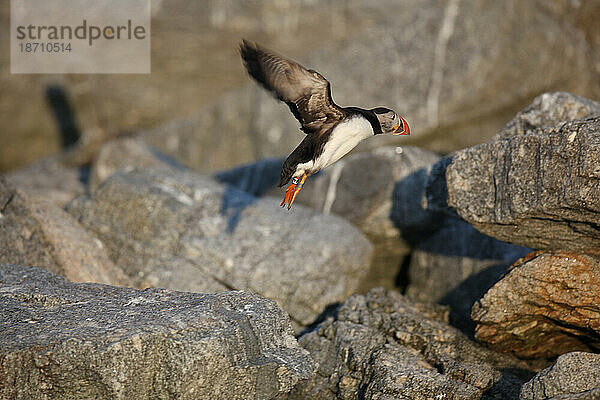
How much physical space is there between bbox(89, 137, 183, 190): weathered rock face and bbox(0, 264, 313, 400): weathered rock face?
5.37m

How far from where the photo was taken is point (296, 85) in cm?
496

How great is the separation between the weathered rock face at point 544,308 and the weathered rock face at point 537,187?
167 millimetres

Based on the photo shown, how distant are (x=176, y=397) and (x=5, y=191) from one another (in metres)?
Answer: 3.03

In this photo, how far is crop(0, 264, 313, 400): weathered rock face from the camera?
11.8 feet

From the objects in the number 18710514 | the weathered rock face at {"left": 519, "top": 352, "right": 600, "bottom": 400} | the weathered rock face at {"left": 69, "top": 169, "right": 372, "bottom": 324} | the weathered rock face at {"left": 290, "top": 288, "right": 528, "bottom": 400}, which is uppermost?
Result: the number 18710514

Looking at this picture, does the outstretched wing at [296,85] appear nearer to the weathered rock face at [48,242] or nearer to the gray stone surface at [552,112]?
the gray stone surface at [552,112]

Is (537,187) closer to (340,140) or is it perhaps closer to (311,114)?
(340,140)

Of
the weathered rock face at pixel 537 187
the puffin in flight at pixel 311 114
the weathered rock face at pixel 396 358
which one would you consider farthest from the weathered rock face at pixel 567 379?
the puffin in flight at pixel 311 114

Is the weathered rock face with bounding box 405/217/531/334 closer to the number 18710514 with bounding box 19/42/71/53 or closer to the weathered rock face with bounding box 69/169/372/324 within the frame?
the weathered rock face with bounding box 69/169/372/324

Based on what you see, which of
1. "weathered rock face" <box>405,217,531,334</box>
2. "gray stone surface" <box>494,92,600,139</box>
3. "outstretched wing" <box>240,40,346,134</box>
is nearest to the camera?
"outstretched wing" <box>240,40,346,134</box>

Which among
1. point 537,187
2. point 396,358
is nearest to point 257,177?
point 396,358

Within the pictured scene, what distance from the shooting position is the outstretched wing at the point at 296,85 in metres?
4.90

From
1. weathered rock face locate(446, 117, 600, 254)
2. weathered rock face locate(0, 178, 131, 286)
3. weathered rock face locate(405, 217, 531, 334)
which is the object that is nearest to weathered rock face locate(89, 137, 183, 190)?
weathered rock face locate(0, 178, 131, 286)

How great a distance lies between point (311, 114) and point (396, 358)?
80.5 inches
